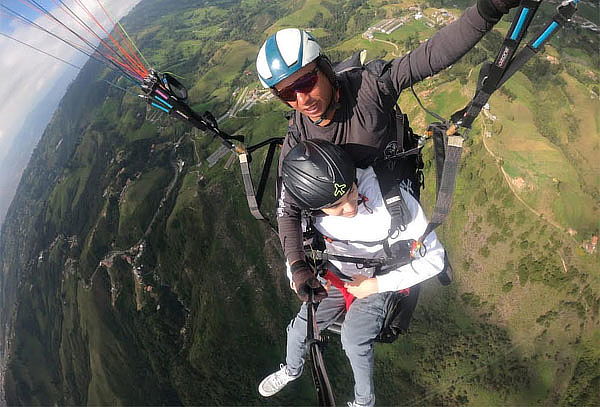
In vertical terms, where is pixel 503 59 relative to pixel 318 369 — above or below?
Result: above

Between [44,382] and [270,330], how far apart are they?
48.6 m

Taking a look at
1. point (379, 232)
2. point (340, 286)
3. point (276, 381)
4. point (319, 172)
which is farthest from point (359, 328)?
point (319, 172)

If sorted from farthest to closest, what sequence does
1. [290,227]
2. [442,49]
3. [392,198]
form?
[290,227] < [392,198] < [442,49]

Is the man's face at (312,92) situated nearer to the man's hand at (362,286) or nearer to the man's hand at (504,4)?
the man's hand at (504,4)

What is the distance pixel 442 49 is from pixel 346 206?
1400 millimetres

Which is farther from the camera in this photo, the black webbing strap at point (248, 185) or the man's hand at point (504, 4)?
the black webbing strap at point (248, 185)

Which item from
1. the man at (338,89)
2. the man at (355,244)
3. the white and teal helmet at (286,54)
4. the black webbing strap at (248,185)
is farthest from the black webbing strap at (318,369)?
the white and teal helmet at (286,54)

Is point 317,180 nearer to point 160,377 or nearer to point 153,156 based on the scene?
point 160,377

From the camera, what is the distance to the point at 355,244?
3367 millimetres

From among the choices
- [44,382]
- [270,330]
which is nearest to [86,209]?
[44,382]

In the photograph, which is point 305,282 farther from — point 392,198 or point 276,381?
point 276,381

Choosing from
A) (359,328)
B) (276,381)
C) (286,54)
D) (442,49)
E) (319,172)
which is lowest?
(276,381)

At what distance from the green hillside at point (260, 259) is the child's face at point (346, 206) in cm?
3394

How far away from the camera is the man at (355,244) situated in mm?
2795
